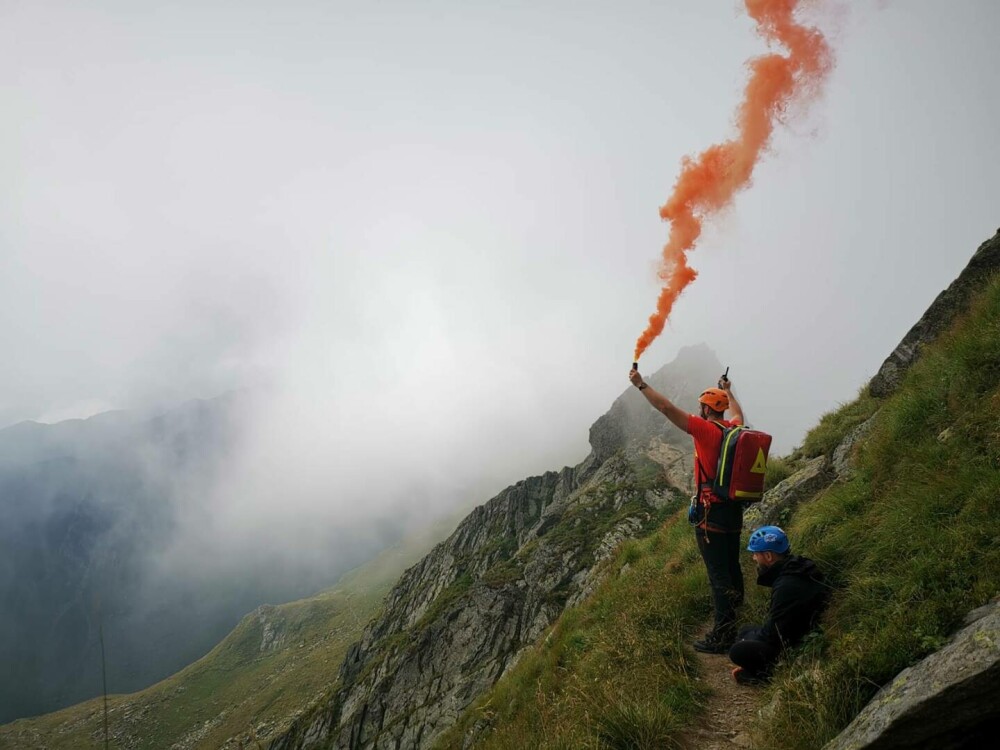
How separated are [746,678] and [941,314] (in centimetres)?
1073

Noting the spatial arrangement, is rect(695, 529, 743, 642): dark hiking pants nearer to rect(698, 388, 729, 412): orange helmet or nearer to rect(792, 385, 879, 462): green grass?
rect(698, 388, 729, 412): orange helmet

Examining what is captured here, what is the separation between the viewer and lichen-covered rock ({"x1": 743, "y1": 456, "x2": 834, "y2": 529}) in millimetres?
10445

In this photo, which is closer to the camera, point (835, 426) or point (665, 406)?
point (665, 406)

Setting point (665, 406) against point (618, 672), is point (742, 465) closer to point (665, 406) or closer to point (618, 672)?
point (665, 406)

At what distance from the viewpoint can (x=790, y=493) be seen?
424 inches

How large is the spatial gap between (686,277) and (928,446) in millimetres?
8292

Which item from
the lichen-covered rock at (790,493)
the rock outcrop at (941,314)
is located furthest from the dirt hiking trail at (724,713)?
the rock outcrop at (941,314)

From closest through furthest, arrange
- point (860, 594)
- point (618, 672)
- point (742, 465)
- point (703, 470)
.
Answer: point (860, 594)
point (742, 465)
point (618, 672)
point (703, 470)

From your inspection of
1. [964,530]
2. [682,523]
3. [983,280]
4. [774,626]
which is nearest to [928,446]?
[964,530]

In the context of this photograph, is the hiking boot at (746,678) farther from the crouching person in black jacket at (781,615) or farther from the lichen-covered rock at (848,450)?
the lichen-covered rock at (848,450)

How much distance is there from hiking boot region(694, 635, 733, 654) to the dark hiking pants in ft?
0.15

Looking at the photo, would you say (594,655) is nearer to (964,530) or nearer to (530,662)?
(530,662)

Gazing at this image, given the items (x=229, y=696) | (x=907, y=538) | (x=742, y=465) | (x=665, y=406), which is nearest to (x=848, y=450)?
(x=907, y=538)

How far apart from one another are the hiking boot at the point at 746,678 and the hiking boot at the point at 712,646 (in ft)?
3.21
